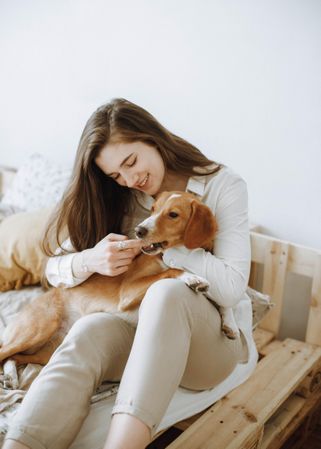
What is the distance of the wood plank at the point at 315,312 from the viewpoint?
1900 mm

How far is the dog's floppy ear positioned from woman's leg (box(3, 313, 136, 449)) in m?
0.31

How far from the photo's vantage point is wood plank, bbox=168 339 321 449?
137 centimetres

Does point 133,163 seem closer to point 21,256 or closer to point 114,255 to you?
point 114,255

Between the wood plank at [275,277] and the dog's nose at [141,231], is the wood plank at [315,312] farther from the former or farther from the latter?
the dog's nose at [141,231]

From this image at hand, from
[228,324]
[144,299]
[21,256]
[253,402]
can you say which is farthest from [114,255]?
[21,256]

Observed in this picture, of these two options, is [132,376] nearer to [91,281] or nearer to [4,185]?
[91,281]

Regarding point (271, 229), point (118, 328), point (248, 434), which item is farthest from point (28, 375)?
point (271, 229)

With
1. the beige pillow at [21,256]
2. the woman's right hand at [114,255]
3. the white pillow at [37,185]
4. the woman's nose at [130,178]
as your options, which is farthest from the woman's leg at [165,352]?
the white pillow at [37,185]

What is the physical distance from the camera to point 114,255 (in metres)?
1.46

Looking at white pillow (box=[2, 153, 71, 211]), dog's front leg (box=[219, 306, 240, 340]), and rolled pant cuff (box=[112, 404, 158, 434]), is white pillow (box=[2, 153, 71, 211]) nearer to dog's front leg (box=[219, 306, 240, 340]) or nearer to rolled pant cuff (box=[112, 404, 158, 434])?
dog's front leg (box=[219, 306, 240, 340])

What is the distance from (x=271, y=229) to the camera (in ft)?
7.02

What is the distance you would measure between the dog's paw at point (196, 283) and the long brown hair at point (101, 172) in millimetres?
401

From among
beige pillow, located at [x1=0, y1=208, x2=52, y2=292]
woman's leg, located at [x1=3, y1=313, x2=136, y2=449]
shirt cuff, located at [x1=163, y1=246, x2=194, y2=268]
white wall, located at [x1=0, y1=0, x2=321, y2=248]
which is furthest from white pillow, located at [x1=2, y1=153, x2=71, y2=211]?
woman's leg, located at [x1=3, y1=313, x2=136, y2=449]

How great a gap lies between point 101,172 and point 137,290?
1.35ft
